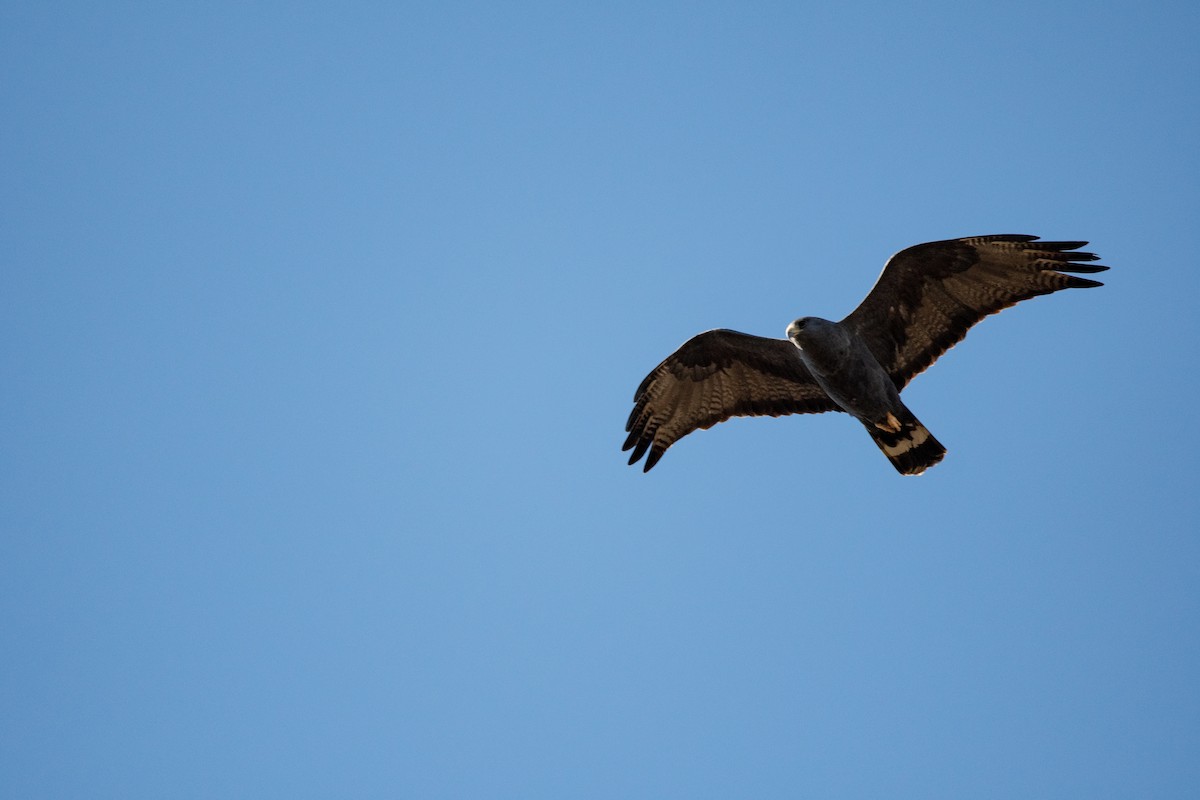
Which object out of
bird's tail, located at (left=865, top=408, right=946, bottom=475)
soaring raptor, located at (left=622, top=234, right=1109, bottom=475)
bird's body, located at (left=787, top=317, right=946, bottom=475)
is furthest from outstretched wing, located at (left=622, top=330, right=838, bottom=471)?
bird's tail, located at (left=865, top=408, right=946, bottom=475)

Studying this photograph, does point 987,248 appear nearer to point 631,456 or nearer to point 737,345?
point 737,345

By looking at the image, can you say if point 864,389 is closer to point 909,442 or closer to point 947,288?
point 909,442

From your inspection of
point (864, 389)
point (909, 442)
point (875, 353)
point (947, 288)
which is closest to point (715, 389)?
point (875, 353)

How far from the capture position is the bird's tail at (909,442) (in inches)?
414

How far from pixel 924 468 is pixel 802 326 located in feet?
6.21

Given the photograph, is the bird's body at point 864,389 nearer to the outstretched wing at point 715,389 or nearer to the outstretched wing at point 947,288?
the outstretched wing at point 947,288

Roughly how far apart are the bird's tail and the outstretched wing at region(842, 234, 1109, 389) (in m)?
0.55

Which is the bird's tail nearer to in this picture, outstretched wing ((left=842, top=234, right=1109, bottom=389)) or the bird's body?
the bird's body

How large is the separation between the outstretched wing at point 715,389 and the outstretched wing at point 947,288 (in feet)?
2.73

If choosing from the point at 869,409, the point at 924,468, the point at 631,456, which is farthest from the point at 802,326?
the point at 631,456

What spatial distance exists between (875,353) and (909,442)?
3.22ft

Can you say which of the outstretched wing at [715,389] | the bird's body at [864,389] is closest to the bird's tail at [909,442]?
the bird's body at [864,389]

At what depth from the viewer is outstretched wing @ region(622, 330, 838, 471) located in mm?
11258

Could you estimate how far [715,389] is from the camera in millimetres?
11633
